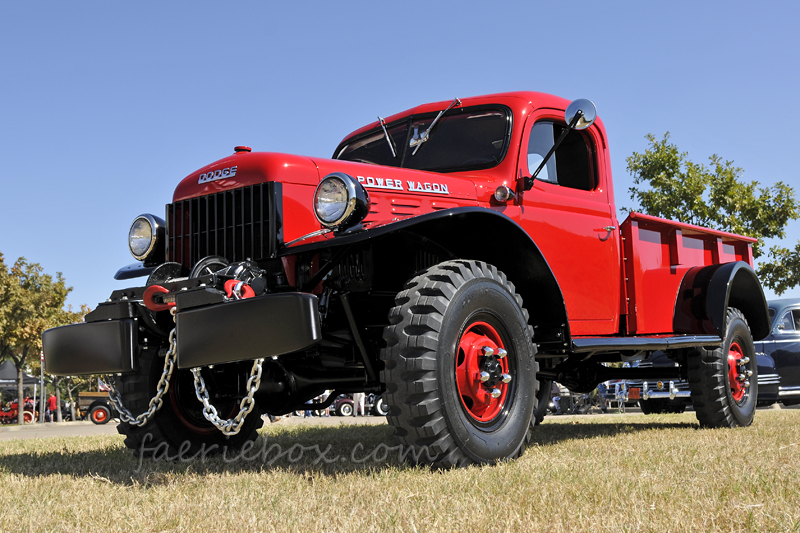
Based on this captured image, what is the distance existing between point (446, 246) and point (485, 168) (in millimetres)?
731

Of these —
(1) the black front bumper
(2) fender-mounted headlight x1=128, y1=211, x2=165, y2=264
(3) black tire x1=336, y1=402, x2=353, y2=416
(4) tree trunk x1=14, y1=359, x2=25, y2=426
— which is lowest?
(3) black tire x1=336, y1=402, x2=353, y2=416

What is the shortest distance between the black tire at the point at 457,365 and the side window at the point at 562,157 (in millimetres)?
1308

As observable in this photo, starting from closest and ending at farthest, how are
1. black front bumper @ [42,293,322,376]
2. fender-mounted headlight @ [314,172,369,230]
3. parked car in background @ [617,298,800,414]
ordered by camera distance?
1. black front bumper @ [42,293,322,376]
2. fender-mounted headlight @ [314,172,369,230]
3. parked car in background @ [617,298,800,414]

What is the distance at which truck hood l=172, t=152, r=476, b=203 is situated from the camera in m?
3.82

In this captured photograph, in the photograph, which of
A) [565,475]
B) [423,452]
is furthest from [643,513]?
[423,452]

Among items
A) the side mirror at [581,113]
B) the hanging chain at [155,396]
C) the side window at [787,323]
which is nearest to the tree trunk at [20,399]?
the hanging chain at [155,396]

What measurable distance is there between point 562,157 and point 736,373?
2.95 meters

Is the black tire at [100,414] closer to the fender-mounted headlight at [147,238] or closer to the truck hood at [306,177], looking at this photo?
the fender-mounted headlight at [147,238]

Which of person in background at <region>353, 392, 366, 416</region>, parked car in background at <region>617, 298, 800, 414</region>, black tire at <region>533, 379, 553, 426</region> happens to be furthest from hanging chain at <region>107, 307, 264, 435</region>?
person in background at <region>353, 392, 366, 416</region>

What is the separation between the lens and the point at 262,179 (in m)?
3.79

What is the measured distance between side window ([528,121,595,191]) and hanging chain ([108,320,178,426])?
2.55 meters

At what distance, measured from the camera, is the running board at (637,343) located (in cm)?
442

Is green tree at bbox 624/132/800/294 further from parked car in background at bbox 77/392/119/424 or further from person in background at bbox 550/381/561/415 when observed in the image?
parked car in background at bbox 77/392/119/424

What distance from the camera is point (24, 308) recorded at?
21.9 metres
